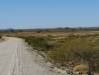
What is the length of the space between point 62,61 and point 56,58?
278 cm

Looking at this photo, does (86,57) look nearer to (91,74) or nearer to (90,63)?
(90,63)

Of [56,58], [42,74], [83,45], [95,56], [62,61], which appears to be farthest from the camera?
[56,58]

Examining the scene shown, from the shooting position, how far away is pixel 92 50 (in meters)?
21.2

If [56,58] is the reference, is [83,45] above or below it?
above

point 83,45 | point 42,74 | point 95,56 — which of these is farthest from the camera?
point 83,45

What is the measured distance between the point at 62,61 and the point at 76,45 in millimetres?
6024

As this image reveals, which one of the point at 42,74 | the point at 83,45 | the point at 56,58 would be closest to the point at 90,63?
the point at 83,45

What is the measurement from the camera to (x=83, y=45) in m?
22.5

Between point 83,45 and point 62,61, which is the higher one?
point 83,45

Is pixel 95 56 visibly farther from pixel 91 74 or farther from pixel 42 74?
pixel 42 74

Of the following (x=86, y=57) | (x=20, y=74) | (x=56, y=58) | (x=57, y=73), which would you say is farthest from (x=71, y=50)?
(x=56, y=58)

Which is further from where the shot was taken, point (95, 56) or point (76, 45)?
point (76, 45)

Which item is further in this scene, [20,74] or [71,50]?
[71,50]

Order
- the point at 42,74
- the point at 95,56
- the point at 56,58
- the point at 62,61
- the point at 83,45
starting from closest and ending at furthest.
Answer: the point at 42,74
the point at 95,56
the point at 83,45
the point at 62,61
the point at 56,58
